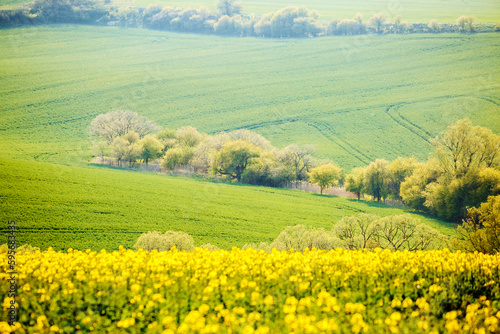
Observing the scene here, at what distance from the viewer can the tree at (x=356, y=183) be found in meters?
57.9

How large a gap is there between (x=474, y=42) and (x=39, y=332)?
140105 millimetres

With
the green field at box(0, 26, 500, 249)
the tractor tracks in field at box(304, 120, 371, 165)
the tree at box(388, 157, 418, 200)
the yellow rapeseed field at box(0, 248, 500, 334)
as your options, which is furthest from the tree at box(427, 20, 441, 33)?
the yellow rapeseed field at box(0, 248, 500, 334)

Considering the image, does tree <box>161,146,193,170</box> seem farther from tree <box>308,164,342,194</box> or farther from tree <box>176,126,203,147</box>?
tree <box>308,164,342,194</box>

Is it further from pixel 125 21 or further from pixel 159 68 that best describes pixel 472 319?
pixel 125 21

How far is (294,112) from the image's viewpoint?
95.6 metres

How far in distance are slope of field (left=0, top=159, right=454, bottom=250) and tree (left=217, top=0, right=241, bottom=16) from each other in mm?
112085

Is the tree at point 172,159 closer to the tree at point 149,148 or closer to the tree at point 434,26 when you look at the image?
the tree at point 149,148

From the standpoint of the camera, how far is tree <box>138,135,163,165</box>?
6662cm

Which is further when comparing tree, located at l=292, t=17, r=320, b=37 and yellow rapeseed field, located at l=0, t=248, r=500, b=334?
tree, located at l=292, t=17, r=320, b=37

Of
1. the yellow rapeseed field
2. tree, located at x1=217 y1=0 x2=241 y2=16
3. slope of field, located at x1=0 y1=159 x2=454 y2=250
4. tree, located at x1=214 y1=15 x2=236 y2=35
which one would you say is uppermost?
tree, located at x1=217 y1=0 x2=241 y2=16

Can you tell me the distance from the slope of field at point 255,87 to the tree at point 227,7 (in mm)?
15757

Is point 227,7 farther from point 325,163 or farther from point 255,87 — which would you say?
point 325,163

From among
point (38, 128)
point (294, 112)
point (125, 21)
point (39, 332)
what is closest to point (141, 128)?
point (38, 128)

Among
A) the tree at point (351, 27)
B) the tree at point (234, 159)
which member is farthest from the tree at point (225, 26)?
the tree at point (234, 159)
